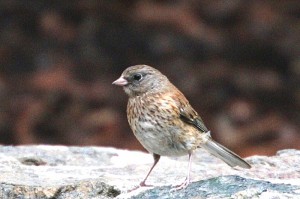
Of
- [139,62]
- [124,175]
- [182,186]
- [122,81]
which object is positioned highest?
[139,62]

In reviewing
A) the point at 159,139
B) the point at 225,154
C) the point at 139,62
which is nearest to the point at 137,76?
the point at 159,139

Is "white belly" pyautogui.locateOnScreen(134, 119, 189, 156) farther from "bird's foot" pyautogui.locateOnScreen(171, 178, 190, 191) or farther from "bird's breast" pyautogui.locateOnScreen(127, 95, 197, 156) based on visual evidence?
"bird's foot" pyautogui.locateOnScreen(171, 178, 190, 191)

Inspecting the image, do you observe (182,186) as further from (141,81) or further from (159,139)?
(141,81)

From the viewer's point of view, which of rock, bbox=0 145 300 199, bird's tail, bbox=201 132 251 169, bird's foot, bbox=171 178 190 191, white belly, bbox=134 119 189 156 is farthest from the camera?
bird's tail, bbox=201 132 251 169

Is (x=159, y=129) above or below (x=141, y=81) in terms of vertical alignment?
below

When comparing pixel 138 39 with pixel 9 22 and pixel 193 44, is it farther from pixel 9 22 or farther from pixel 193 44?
pixel 9 22

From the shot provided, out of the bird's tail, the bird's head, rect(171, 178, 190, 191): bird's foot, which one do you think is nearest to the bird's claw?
rect(171, 178, 190, 191): bird's foot

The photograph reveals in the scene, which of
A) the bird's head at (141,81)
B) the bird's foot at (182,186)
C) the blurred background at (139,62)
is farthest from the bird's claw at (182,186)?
the blurred background at (139,62)
